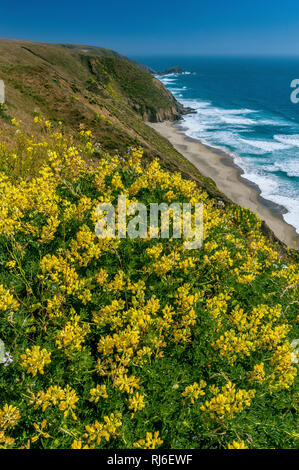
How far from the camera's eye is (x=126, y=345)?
3486 millimetres

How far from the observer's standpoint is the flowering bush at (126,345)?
3025mm

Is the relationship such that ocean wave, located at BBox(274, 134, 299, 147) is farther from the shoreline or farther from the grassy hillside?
the grassy hillside

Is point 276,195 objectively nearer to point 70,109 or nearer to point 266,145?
point 266,145

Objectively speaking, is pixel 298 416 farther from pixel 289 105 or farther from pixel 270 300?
pixel 289 105

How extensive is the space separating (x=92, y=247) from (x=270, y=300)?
4154mm

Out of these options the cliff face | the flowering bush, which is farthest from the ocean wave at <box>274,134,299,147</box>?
the flowering bush

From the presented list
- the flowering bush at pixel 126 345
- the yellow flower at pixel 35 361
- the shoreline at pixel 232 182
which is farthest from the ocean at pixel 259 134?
the yellow flower at pixel 35 361

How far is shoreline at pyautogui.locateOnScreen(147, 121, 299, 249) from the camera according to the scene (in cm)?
3078

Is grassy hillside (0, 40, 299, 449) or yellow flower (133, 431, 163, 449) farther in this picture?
grassy hillside (0, 40, 299, 449)

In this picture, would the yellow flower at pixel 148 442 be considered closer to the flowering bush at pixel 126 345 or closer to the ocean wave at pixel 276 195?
the flowering bush at pixel 126 345

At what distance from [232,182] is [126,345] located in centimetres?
4201

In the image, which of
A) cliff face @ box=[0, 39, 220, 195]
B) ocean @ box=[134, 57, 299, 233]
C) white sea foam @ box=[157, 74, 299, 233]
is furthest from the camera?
ocean @ box=[134, 57, 299, 233]

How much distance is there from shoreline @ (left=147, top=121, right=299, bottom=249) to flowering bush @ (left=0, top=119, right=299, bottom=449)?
25.7 metres

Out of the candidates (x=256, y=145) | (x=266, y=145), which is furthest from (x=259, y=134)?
(x=256, y=145)
